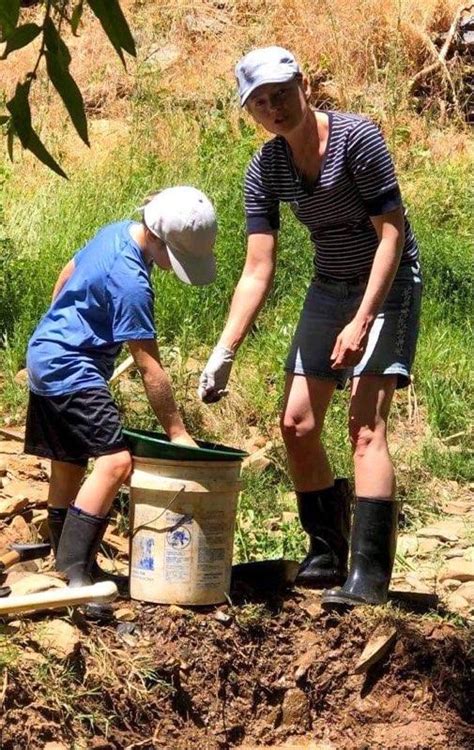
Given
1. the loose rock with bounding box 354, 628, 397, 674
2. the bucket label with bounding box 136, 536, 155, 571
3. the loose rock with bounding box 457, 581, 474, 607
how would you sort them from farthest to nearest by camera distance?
the loose rock with bounding box 457, 581, 474, 607 → the loose rock with bounding box 354, 628, 397, 674 → the bucket label with bounding box 136, 536, 155, 571

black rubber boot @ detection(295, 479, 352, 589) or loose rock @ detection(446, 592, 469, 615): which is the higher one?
black rubber boot @ detection(295, 479, 352, 589)

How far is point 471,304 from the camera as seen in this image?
24.3 ft

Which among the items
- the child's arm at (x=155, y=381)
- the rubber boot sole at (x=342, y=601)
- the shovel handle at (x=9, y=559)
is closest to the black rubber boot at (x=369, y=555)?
the rubber boot sole at (x=342, y=601)

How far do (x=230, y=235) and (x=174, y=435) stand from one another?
3.53 meters

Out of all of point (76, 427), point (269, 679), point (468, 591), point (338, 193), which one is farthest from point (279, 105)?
point (468, 591)

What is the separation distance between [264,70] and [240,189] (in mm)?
3989

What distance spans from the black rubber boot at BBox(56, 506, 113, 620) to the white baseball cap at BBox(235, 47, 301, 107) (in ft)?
4.31

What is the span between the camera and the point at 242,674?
388 cm

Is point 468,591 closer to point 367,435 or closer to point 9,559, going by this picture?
point 367,435

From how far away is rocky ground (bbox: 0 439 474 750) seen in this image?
Answer: 11.3 feet

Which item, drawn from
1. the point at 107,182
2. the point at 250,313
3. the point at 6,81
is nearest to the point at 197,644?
the point at 250,313

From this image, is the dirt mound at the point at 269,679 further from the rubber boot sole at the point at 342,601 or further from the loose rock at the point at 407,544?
the loose rock at the point at 407,544

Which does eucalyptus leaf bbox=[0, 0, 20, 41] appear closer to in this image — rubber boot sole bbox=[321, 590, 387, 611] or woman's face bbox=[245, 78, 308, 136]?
woman's face bbox=[245, 78, 308, 136]

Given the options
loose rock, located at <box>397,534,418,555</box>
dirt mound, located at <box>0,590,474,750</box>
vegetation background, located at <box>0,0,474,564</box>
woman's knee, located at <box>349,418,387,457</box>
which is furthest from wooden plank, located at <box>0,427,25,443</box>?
woman's knee, located at <box>349,418,387,457</box>
